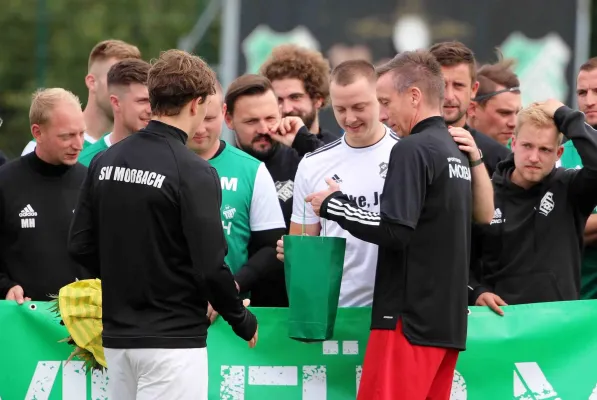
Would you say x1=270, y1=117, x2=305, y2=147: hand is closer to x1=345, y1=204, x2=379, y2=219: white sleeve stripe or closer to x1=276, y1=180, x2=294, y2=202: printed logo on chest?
x1=276, y1=180, x2=294, y2=202: printed logo on chest

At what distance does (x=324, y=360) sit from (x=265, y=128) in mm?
1454

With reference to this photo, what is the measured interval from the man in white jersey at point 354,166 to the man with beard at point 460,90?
1048 millimetres

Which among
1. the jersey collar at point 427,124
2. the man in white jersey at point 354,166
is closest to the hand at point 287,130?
the man in white jersey at point 354,166

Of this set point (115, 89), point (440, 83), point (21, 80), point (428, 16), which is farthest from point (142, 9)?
point (440, 83)

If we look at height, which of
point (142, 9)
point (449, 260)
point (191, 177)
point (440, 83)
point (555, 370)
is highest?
point (142, 9)

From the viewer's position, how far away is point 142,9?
24016 mm

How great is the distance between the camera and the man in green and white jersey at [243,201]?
20.9ft

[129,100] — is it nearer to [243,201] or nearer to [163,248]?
[243,201]

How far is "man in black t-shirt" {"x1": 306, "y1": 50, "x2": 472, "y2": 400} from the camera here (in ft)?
17.2

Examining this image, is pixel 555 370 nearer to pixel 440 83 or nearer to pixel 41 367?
pixel 440 83

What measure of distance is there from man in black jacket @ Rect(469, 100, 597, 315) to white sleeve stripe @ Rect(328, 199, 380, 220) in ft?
4.10

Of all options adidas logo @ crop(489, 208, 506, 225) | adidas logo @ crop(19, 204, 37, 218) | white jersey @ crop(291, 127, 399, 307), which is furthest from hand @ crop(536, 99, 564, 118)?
adidas logo @ crop(19, 204, 37, 218)

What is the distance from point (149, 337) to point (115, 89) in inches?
92.6

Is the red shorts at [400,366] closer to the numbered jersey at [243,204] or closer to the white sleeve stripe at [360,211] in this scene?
the white sleeve stripe at [360,211]
